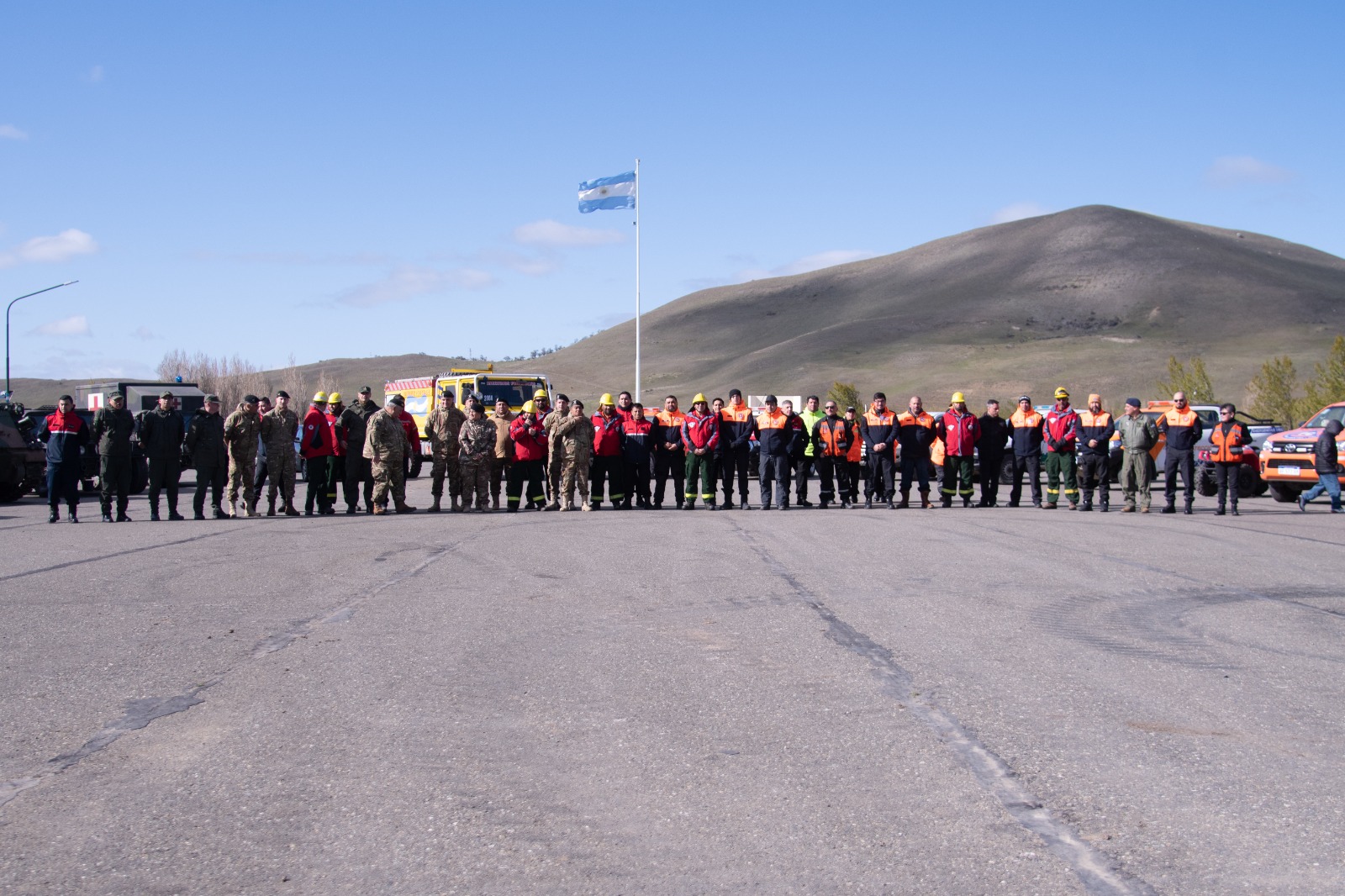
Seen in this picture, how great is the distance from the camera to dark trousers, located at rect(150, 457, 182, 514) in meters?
19.3

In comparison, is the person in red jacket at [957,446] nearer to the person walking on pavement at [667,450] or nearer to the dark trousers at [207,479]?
the person walking on pavement at [667,450]

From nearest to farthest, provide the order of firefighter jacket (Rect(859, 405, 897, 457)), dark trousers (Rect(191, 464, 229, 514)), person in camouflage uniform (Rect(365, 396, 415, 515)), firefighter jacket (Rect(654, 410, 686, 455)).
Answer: dark trousers (Rect(191, 464, 229, 514))
person in camouflage uniform (Rect(365, 396, 415, 515))
firefighter jacket (Rect(859, 405, 897, 457))
firefighter jacket (Rect(654, 410, 686, 455))

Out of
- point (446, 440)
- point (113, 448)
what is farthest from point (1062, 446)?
point (113, 448)

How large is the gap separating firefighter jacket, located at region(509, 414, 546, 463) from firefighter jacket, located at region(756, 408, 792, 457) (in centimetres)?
371

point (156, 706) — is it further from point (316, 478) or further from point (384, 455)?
point (316, 478)

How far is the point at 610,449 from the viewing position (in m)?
21.4

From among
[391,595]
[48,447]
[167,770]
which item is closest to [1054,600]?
[391,595]

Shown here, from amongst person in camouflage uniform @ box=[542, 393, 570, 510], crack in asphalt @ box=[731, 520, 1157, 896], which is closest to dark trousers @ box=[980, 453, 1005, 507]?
person in camouflage uniform @ box=[542, 393, 570, 510]

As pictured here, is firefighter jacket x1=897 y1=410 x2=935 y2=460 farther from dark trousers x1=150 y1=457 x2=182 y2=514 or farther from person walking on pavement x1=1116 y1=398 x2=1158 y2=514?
dark trousers x1=150 y1=457 x2=182 y2=514

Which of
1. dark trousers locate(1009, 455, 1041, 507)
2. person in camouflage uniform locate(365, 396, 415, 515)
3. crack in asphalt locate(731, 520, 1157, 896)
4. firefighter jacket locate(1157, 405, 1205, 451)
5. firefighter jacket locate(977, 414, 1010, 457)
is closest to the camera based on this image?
crack in asphalt locate(731, 520, 1157, 896)

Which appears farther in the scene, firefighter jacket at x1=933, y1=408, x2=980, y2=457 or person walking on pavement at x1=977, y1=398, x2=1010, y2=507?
person walking on pavement at x1=977, y1=398, x2=1010, y2=507

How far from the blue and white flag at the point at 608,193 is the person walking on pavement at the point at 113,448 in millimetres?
27877

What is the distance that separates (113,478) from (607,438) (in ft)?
25.1

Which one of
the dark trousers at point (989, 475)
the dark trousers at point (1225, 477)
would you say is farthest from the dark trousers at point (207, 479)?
the dark trousers at point (1225, 477)
